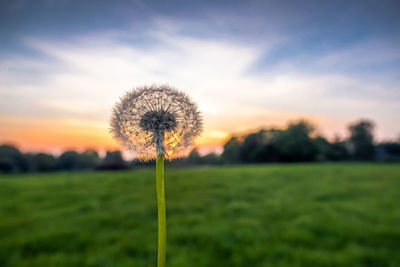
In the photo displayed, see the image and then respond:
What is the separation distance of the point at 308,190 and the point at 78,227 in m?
15.0

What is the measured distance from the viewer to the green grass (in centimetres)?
746

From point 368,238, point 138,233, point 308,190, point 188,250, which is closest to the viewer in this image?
point 188,250

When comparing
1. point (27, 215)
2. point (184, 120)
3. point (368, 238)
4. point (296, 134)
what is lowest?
point (368, 238)

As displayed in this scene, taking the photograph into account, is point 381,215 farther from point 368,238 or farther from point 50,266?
point 50,266

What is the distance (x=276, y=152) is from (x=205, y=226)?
6337 centimetres

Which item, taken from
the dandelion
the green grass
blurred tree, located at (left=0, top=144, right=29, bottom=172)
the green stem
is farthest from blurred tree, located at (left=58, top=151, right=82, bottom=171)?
the green stem

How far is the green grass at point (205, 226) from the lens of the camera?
294 inches

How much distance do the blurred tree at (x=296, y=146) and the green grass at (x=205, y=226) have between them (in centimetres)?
5038

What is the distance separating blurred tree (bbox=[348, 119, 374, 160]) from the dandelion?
87054mm

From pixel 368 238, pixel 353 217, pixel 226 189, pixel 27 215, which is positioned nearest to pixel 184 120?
pixel 368 238

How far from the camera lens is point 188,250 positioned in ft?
26.1

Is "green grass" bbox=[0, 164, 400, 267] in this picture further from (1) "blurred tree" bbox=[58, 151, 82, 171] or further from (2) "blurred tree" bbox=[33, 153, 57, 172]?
(2) "blurred tree" bbox=[33, 153, 57, 172]

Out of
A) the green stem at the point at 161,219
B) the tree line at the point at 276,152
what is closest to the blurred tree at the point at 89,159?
the tree line at the point at 276,152

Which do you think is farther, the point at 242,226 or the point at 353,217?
the point at 353,217
